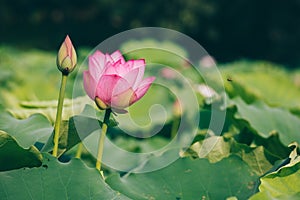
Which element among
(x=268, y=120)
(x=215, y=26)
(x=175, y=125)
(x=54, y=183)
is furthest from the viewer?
(x=215, y=26)

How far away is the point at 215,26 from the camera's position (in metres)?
12.8

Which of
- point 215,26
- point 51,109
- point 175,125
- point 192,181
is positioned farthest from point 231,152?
point 215,26

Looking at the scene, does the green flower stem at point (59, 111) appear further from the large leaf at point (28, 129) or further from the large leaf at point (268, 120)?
the large leaf at point (268, 120)

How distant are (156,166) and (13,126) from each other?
30 cm

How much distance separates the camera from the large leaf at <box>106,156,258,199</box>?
107cm

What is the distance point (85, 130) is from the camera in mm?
1059

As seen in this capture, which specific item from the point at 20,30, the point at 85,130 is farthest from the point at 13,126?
the point at 20,30

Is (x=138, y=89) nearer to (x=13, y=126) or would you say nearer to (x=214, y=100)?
(x=13, y=126)

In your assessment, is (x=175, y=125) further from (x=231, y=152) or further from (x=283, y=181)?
(x=283, y=181)

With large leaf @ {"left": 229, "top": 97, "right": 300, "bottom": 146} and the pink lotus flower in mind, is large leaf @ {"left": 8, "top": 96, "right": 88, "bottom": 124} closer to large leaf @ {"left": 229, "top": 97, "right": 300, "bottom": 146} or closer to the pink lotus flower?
the pink lotus flower

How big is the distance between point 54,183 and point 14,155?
9 cm

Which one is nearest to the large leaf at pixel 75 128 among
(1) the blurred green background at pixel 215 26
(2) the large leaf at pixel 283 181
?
Result: (2) the large leaf at pixel 283 181

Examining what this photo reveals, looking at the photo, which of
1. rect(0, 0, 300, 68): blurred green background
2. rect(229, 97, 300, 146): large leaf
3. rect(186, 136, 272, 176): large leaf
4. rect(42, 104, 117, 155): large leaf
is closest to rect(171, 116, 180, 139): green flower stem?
rect(229, 97, 300, 146): large leaf

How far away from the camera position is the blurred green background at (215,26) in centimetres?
1224
